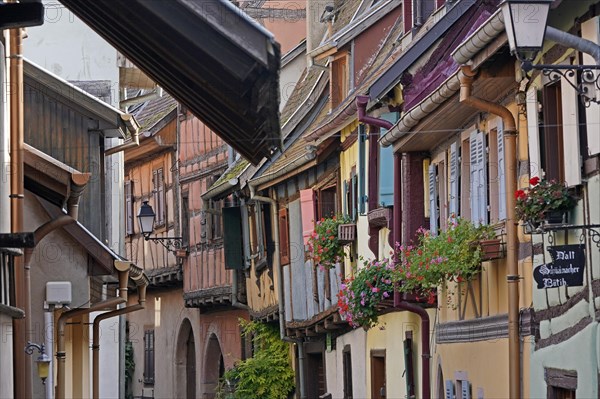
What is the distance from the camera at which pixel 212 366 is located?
36.1 m

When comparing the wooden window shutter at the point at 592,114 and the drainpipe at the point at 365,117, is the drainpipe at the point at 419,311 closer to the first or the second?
the drainpipe at the point at 365,117

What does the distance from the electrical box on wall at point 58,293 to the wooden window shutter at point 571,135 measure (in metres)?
6.37

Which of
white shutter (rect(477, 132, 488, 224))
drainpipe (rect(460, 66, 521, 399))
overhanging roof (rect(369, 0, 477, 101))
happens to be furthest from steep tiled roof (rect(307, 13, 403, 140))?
drainpipe (rect(460, 66, 521, 399))

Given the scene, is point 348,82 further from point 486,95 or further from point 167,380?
point 167,380

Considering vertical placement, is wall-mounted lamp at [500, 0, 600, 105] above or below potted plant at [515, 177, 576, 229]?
above

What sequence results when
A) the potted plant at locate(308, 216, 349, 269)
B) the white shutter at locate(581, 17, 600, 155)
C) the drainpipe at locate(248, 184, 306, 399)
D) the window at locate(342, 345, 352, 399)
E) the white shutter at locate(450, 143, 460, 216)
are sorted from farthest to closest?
the drainpipe at locate(248, 184, 306, 399) < the window at locate(342, 345, 352, 399) < the potted plant at locate(308, 216, 349, 269) < the white shutter at locate(450, 143, 460, 216) < the white shutter at locate(581, 17, 600, 155)

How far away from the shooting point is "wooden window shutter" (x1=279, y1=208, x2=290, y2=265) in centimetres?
2583

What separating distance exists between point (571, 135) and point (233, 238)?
20.7 m

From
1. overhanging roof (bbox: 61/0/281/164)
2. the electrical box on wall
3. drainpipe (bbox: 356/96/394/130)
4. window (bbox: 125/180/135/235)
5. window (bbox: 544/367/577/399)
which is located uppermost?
window (bbox: 125/180/135/235)

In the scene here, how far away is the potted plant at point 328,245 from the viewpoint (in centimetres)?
2072

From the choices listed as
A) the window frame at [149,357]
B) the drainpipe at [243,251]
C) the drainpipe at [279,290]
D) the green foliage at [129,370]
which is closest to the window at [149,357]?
the window frame at [149,357]

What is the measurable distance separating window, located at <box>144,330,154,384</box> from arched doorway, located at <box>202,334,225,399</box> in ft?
13.0

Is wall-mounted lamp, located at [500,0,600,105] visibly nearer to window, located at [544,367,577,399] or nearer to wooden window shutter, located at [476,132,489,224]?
window, located at [544,367,577,399]

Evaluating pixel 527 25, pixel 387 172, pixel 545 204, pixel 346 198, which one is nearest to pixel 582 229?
pixel 545 204
